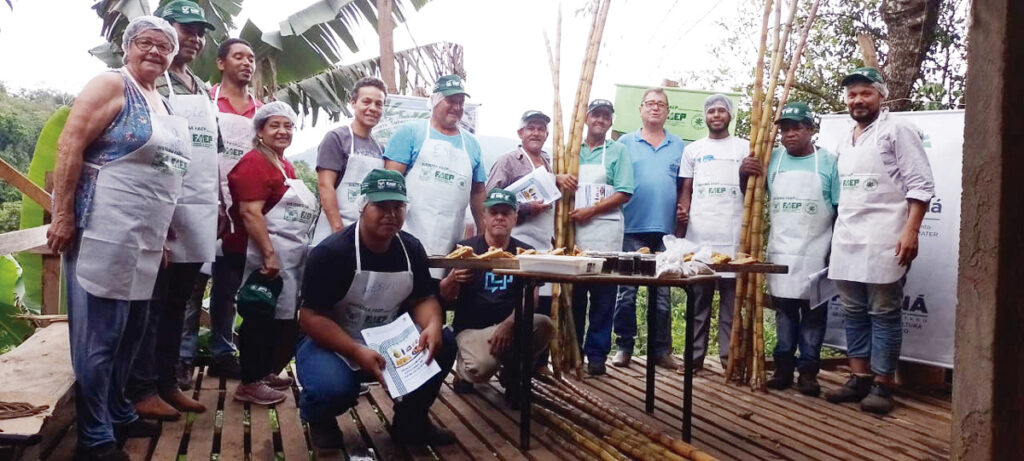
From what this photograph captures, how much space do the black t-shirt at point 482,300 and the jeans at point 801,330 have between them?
1.84 meters

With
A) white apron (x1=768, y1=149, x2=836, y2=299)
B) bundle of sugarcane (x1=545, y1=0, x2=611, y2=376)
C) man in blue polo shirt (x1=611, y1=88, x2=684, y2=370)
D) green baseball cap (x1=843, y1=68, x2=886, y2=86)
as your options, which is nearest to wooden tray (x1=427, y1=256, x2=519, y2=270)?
bundle of sugarcane (x1=545, y1=0, x2=611, y2=376)

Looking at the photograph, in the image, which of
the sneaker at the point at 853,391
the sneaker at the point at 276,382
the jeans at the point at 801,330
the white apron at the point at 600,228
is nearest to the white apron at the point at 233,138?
the sneaker at the point at 276,382

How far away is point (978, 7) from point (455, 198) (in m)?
3.09

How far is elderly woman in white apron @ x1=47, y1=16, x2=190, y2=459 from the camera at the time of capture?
9.00 ft

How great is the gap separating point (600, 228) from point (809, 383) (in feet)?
5.36

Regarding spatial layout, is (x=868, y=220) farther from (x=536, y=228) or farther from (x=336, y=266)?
(x=336, y=266)

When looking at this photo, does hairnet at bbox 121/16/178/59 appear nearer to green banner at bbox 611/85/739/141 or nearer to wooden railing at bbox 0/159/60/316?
wooden railing at bbox 0/159/60/316

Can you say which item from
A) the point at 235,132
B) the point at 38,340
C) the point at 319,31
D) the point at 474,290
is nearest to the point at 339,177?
the point at 235,132

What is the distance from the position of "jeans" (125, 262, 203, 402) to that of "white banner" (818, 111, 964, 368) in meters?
4.31

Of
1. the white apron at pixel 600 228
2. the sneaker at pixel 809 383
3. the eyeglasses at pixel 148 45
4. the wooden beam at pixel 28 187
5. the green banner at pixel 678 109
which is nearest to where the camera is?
the eyeglasses at pixel 148 45

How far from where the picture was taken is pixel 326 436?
325 centimetres

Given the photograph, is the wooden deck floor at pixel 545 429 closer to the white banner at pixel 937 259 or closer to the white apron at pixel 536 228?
the white banner at pixel 937 259

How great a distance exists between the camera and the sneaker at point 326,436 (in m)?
3.24

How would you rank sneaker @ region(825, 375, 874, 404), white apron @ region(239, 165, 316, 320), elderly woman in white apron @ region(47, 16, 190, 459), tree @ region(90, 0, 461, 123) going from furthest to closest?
1. tree @ region(90, 0, 461, 123)
2. sneaker @ region(825, 375, 874, 404)
3. white apron @ region(239, 165, 316, 320)
4. elderly woman in white apron @ region(47, 16, 190, 459)
